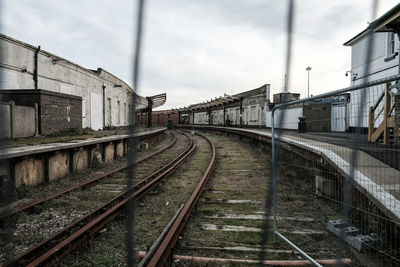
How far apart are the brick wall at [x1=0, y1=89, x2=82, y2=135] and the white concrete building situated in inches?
29.2

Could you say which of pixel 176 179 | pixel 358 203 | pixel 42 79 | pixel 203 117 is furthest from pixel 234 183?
pixel 203 117

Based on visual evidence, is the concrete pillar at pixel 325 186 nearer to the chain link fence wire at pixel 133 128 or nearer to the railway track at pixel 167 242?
the railway track at pixel 167 242

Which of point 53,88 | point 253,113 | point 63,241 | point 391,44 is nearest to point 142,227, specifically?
point 63,241

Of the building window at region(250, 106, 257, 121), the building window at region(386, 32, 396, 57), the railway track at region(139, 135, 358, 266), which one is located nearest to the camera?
the railway track at region(139, 135, 358, 266)

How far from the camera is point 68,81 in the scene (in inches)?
588

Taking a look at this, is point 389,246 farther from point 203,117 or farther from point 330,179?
point 203,117

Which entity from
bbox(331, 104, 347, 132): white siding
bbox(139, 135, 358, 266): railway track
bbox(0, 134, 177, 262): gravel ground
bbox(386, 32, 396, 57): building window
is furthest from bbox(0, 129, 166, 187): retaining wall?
bbox(386, 32, 396, 57): building window

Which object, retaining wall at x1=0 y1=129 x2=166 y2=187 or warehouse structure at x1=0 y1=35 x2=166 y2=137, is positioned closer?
retaining wall at x1=0 y1=129 x2=166 y2=187

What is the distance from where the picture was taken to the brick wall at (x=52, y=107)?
10.0m

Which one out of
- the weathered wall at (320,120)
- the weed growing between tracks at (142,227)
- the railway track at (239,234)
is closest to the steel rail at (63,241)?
the weed growing between tracks at (142,227)

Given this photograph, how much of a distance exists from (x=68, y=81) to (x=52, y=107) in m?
4.66

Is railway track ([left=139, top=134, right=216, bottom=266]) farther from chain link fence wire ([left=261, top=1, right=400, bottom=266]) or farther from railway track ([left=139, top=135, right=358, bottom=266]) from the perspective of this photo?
chain link fence wire ([left=261, top=1, right=400, bottom=266])

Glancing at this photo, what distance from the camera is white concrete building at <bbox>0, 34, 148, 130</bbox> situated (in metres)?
10.8

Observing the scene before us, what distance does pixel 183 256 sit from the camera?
9.02ft
